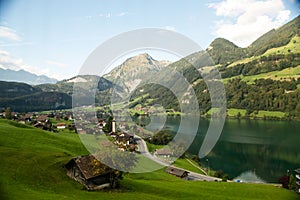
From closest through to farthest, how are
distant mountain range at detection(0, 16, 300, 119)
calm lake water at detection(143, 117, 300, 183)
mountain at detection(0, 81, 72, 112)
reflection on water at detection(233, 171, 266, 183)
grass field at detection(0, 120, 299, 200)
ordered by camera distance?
1. grass field at detection(0, 120, 299, 200)
2. reflection on water at detection(233, 171, 266, 183)
3. calm lake water at detection(143, 117, 300, 183)
4. distant mountain range at detection(0, 16, 300, 119)
5. mountain at detection(0, 81, 72, 112)

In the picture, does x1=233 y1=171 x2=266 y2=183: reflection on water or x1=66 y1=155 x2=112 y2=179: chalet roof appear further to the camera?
x1=233 y1=171 x2=266 y2=183: reflection on water

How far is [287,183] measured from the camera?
33.5m

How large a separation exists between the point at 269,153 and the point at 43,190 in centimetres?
5486

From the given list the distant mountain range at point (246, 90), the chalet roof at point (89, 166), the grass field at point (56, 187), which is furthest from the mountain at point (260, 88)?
the chalet roof at point (89, 166)

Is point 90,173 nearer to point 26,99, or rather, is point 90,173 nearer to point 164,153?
point 164,153

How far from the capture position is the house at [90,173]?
685 inches

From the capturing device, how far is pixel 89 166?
18156mm

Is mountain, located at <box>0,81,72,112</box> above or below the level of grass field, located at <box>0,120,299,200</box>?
above

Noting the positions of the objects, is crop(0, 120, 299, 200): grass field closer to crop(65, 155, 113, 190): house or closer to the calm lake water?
crop(65, 155, 113, 190): house

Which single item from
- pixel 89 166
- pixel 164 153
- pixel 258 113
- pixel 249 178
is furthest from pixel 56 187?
pixel 258 113

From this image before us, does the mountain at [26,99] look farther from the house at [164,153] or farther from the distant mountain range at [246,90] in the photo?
the house at [164,153]

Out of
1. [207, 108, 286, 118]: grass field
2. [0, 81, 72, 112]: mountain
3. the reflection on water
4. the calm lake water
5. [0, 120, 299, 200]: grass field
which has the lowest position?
the reflection on water

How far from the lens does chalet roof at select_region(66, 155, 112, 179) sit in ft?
57.1

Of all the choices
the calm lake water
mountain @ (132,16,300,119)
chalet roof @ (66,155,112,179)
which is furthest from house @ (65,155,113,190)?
mountain @ (132,16,300,119)
